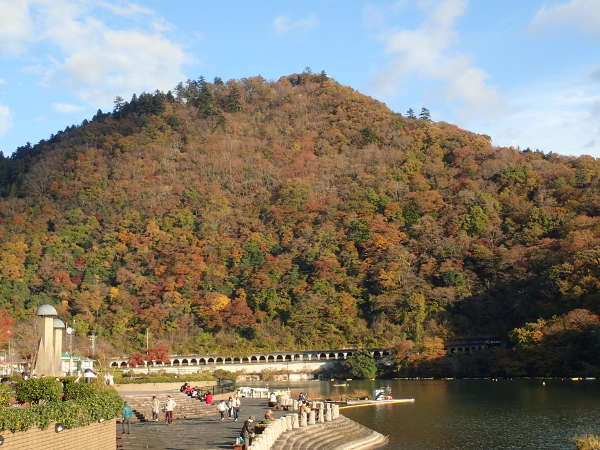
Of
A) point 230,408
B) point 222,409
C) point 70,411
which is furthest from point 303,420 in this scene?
point 70,411

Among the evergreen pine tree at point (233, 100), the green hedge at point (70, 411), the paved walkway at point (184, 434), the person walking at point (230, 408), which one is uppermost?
the evergreen pine tree at point (233, 100)

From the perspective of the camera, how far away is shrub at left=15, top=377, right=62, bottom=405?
21375 millimetres

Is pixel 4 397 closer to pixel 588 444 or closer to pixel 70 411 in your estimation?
pixel 70 411

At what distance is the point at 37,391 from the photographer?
70.2 feet

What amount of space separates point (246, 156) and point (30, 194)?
37713mm

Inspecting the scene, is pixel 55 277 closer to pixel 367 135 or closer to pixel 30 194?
pixel 30 194

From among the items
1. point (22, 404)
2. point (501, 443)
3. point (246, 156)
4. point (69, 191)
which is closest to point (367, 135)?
point (246, 156)

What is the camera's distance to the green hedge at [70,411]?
61.5ft

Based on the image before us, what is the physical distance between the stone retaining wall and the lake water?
51.9ft

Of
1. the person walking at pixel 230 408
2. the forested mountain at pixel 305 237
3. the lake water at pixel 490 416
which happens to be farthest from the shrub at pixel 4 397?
the forested mountain at pixel 305 237

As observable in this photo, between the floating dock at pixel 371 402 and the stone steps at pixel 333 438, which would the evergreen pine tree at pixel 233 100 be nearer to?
the floating dock at pixel 371 402

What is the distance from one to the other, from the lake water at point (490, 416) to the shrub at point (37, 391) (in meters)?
18.8

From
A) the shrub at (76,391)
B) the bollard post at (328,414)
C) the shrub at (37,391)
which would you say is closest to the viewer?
the shrub at (37,391)

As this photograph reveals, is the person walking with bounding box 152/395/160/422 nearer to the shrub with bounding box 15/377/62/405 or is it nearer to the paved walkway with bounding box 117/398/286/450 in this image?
the paved walkway with bounding box 117/398/286/450
